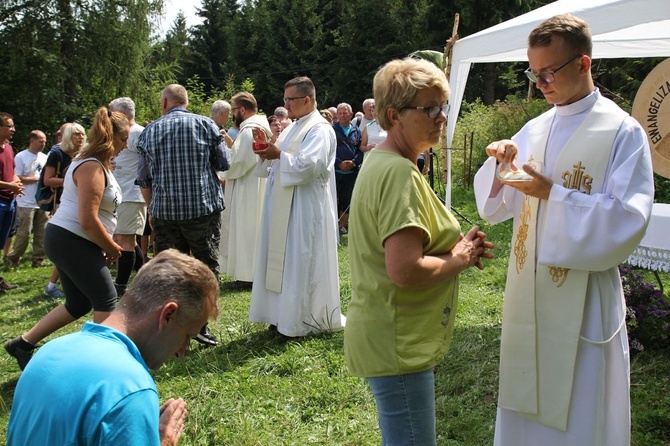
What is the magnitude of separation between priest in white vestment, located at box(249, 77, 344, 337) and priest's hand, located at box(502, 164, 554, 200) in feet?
8.92

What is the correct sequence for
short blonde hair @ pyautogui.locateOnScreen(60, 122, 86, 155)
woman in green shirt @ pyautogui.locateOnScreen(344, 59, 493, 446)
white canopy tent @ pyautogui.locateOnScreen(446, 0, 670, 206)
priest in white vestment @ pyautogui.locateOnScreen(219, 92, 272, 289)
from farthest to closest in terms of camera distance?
priest in white vestment @ pyautogui.locateOnScreen(219, 92, 272, 289) < short blonde hair @ pyautogui.locateOnScreen(60, 122, 86, 155) < white canopy tent @ pyautogui.locateOnScreen(446, 0, 670, 206) < woman in green shirt @ pyautogui.locateOnScreen(344, 59, 493, 446)

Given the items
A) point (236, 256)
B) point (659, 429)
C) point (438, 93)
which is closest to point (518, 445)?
point (659, 429)

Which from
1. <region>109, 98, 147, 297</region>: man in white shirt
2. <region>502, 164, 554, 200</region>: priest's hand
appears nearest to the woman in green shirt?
<region>502, 164, 554, 200</region>: priest's hand

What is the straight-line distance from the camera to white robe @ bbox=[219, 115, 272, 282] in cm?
716

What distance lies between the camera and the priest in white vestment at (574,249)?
235 cm

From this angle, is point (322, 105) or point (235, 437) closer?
point (235, 437)

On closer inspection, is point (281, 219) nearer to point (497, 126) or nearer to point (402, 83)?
point (402, 83)

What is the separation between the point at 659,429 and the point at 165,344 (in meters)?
3.08

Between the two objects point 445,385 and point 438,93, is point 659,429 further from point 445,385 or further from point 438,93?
point 438,93

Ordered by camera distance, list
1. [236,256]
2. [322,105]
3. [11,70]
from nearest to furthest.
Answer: [236,256]
[11,70]
[322,105]

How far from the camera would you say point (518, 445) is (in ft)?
9.04

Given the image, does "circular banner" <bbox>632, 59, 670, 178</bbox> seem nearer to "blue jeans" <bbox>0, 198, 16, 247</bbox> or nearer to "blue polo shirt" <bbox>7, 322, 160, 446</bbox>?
"blue polo shirt" <bbox>7, 322, 160, 446</bbox>

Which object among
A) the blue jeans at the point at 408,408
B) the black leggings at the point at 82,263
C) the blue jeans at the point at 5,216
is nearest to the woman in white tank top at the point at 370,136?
the blue jeans at the point at 5,216

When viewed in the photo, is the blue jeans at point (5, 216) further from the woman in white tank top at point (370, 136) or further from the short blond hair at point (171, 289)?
the short blond hair at point (171, 289)
